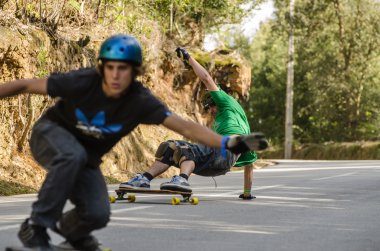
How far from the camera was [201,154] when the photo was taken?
35.7 feet

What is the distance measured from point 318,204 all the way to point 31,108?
5.47m

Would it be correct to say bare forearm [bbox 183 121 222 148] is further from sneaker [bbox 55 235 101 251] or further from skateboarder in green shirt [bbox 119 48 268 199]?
skateboarder in green shirt [bbox 119 48 268 199]

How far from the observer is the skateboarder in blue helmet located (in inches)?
206

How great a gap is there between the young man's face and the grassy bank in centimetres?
4114

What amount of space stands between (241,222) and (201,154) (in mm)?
2412

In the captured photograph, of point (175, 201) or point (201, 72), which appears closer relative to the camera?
point (175, 201)

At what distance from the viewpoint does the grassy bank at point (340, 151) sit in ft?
154

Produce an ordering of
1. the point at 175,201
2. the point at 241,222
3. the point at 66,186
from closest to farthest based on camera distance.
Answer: the point at 66,186 < the point at 241,222 < the point at 175,201

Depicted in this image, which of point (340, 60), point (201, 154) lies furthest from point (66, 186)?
point (340, 60)

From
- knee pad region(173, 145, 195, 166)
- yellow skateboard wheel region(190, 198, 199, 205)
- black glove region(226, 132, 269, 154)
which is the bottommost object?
yellow skateboard wheel region(190, 198, 199, 205)

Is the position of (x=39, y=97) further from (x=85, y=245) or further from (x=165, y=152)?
(x=85, y=245)

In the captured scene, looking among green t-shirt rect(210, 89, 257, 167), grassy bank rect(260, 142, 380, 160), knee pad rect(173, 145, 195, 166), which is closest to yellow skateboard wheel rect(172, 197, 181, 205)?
knee pad rect(173, 145, 195, 166)

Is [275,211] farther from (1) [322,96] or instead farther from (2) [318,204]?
(1) [322,96]

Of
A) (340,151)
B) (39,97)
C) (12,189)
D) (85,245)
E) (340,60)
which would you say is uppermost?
(340,60)
